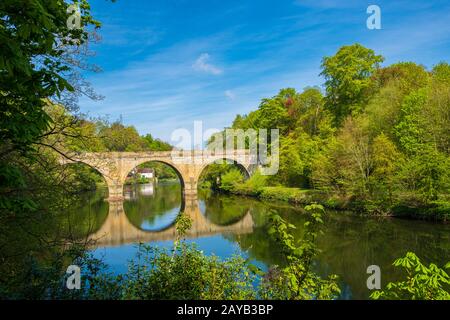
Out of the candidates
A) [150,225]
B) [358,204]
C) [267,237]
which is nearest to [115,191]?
[150,225]

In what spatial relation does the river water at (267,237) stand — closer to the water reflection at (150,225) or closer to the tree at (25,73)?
the water reflection at (150,225)

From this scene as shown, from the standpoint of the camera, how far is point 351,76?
30141 millimetres

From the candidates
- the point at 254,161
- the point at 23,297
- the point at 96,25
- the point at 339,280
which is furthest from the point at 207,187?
the point at 23,297

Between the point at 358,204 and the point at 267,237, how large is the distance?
25.6ft

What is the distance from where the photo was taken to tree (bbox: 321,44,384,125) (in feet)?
98.8

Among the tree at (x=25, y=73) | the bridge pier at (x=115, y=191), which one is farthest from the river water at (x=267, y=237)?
the bridge pier at (x=115, y=191)

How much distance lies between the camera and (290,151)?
33.2 meters

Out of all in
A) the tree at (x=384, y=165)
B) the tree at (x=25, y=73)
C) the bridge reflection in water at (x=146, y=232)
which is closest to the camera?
the tree at (x=25, y=73)

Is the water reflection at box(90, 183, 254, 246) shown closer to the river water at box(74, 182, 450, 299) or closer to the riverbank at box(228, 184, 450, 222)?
the river water at box(74, 182, 450, 299)

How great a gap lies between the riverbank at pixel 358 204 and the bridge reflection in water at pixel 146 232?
189 inches

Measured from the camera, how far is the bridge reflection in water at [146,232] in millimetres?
20547

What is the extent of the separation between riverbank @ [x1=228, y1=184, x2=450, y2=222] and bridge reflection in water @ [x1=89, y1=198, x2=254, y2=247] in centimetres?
480

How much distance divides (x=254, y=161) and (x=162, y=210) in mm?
12974
